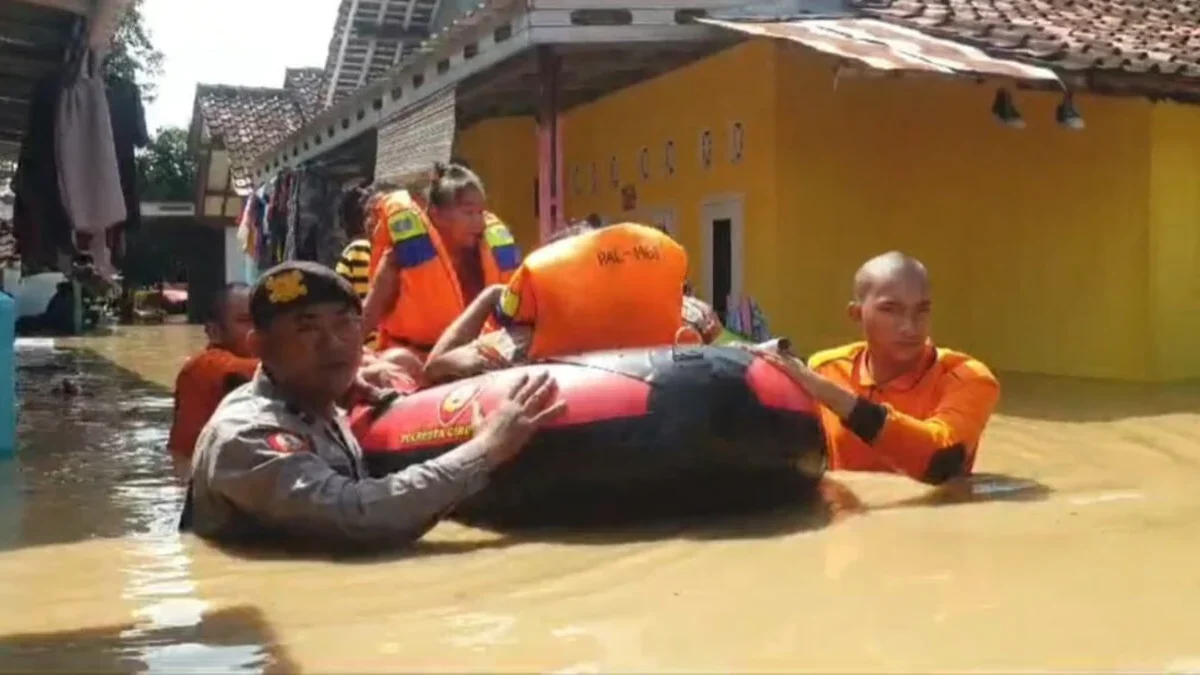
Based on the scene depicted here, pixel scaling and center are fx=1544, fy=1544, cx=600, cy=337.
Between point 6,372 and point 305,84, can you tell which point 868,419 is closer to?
point 6,372

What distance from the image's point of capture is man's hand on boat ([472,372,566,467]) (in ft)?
14.4

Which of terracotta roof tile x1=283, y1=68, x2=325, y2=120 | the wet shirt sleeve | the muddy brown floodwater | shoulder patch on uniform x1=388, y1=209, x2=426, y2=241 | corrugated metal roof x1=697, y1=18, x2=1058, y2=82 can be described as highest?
terracotta roof tile x1=283, y1=68, x2=325, y2=120

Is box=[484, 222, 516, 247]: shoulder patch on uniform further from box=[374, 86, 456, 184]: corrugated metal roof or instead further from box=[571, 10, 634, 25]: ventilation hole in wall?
box=[374, 86, 456, 184]: corrugated metal roof

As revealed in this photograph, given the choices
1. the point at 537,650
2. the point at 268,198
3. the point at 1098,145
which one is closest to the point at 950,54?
the point at 1098,145

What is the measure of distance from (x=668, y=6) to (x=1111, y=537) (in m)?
6.82

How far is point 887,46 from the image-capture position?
9047mm

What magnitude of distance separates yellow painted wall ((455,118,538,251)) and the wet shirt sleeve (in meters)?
12.4

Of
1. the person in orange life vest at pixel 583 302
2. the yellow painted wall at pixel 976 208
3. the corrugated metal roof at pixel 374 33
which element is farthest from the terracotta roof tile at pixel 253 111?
the person in orange life vest at pixel 583 302

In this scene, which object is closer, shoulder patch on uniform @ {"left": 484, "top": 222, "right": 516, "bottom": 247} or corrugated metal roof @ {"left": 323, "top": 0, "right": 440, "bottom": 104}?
shoulder patch on uniform @ {"left": 484, "top": 222, "right": 516, "bottom": 247}

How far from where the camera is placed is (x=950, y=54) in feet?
29.4

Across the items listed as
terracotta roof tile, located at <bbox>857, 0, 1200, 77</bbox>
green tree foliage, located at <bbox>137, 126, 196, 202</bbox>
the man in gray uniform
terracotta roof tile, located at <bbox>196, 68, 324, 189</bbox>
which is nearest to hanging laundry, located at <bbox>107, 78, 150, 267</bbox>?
the man in gray uniform

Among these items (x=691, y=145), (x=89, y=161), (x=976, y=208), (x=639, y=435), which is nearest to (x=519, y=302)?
(x=639, y=435)

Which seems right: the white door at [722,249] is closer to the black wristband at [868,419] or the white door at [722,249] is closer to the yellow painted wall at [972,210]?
the yellow painted wall at [972,210]

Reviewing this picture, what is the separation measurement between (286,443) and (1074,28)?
319 inches
